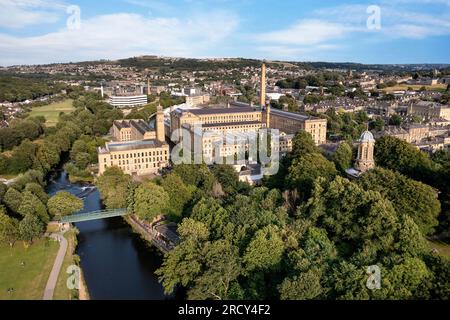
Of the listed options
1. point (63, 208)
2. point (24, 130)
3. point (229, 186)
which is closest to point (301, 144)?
point (229, 186)

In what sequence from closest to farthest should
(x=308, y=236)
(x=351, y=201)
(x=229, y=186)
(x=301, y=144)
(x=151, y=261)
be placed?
(x=308, y=236)
(x=351, y=201)
(x=151, y=261)
(x=229, y=186)
(x=301, y=144)

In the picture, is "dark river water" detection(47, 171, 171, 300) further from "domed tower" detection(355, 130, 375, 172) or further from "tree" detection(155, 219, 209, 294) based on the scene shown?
"domed tower" detection(355, 130, 375, 172)

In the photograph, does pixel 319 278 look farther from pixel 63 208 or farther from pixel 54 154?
pixel 54 154

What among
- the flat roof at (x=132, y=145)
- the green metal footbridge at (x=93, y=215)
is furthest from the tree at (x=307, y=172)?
the flat roof at (x=132, y=145)

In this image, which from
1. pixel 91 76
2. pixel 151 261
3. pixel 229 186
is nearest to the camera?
pixel 151 261

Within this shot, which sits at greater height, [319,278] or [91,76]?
[91,76]

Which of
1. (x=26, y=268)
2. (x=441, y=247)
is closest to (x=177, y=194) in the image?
(x=26, y=268)

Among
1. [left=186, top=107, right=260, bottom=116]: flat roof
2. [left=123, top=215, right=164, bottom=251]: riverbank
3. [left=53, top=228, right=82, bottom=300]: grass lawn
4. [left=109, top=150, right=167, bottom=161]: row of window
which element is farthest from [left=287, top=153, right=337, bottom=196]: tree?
[left=186, top=107, right=260, bottom=116]: flat roof
